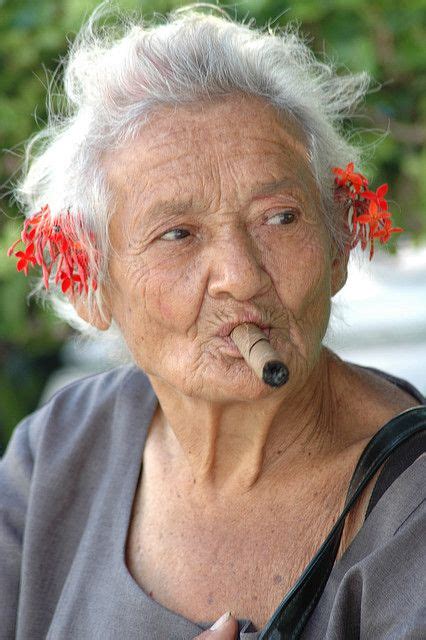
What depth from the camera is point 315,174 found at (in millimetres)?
2580

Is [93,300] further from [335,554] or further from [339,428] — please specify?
[335,554]

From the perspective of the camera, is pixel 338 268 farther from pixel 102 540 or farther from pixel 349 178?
pixel 102 540

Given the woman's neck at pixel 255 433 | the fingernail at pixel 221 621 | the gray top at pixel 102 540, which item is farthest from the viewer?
the woman's neck at pixel 255 433

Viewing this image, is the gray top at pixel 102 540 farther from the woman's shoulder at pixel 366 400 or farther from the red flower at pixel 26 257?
the red flower at pixel 26 257

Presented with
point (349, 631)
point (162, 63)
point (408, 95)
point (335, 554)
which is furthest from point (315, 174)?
point (408, 95)

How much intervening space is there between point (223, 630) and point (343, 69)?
203cm

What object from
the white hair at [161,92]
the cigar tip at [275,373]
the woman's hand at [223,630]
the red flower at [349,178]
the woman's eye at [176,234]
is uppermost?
the white hair at [161,92]

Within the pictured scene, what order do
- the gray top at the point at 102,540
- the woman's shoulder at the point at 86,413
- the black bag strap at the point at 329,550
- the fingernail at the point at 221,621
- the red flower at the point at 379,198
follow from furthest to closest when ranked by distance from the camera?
1. the woman's shoulder at the point at 86,413
2. the red flower at the point at 379,198
3. the fingernail at the point at 221,621
4. the black bag strap at the point at 329,550
5. the gray top at the point at 102,540

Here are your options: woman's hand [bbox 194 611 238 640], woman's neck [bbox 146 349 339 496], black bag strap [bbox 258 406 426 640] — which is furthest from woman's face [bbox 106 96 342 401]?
woman's hand [bbox 194 611 238 640]

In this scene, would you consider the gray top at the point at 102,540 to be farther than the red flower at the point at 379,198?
No

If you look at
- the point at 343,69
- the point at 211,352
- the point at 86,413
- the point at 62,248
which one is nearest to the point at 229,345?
the point at 211,352

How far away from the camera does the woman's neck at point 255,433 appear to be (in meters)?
2.54

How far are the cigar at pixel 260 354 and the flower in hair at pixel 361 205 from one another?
51cm

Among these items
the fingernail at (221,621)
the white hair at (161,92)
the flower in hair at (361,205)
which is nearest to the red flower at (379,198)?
the flower in hair at (361,205)
